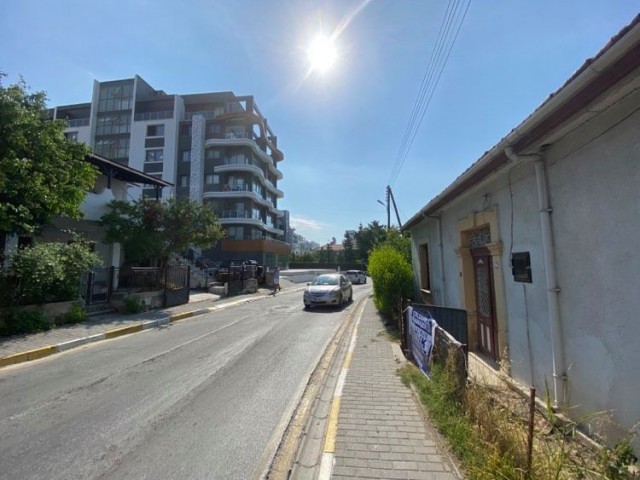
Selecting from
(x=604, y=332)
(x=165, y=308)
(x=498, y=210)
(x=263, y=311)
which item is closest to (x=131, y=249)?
(x=165, y=308)

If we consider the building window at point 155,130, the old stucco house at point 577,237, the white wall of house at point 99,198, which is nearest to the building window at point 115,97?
the building window at point 155,130

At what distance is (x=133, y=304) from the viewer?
13.9 metres

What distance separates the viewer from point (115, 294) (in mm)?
14023

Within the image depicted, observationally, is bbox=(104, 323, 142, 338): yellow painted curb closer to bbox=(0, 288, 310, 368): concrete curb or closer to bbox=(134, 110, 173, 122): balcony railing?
bbox=(0, 288, 310, 368): concrete curb

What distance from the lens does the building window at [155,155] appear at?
51500 millimetres

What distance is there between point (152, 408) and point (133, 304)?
34.3 ft

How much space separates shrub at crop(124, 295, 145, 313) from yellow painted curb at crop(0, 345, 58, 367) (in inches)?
220

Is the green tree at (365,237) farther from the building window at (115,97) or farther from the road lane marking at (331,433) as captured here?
the road lane marking at (331,433)

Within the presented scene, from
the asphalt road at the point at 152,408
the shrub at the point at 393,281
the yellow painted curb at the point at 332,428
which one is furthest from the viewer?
the shrub at the point at 393,281

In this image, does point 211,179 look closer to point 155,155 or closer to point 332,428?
point 155,155

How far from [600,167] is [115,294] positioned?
50.4 feet

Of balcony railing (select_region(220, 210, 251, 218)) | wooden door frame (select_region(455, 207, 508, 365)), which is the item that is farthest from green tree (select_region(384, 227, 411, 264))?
balcony railing (select_region(220, 210, 251, 218))

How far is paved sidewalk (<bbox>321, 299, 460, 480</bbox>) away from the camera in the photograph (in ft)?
10.3

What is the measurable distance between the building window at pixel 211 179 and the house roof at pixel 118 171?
29051mm
